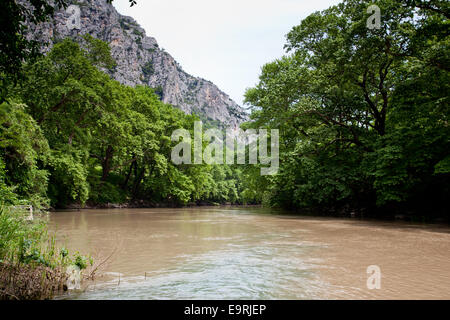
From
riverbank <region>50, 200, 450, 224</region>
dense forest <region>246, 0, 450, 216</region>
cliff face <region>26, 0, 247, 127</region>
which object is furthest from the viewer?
cliff face <region>26, 0, 247, 127</region>

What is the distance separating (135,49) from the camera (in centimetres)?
11031

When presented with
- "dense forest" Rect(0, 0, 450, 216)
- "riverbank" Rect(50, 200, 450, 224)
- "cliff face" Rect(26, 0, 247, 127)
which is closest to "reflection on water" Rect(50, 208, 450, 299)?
"dense forest" Rect(0, 0, 450, 216)

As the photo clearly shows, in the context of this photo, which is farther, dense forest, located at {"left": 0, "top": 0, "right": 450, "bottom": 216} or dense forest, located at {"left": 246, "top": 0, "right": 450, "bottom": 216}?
dense forest, located at {"left": 246, "top": 0, "right": 450, "bottom": 216}

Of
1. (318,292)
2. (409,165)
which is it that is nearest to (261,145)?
(409,165)

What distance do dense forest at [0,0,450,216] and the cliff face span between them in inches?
1857

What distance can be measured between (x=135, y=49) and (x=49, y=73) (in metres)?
98.9

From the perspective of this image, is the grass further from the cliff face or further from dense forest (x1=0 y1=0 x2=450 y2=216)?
the cliff face

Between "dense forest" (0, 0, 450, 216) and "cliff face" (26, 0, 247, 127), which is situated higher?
"cliff face" (26, 0, 247, 127)

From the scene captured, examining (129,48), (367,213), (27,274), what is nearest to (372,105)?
(367,213)

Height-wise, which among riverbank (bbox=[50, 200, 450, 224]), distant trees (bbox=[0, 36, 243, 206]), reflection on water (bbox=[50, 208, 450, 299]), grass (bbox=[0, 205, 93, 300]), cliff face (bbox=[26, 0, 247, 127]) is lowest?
riverbank (bbox=[50, 200, 450, 224])

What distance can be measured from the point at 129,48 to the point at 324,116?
103 m

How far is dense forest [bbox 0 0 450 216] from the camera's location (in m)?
12.5

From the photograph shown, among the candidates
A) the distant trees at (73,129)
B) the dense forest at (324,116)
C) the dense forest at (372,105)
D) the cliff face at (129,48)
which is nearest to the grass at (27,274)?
the dense forest at (324,116)
